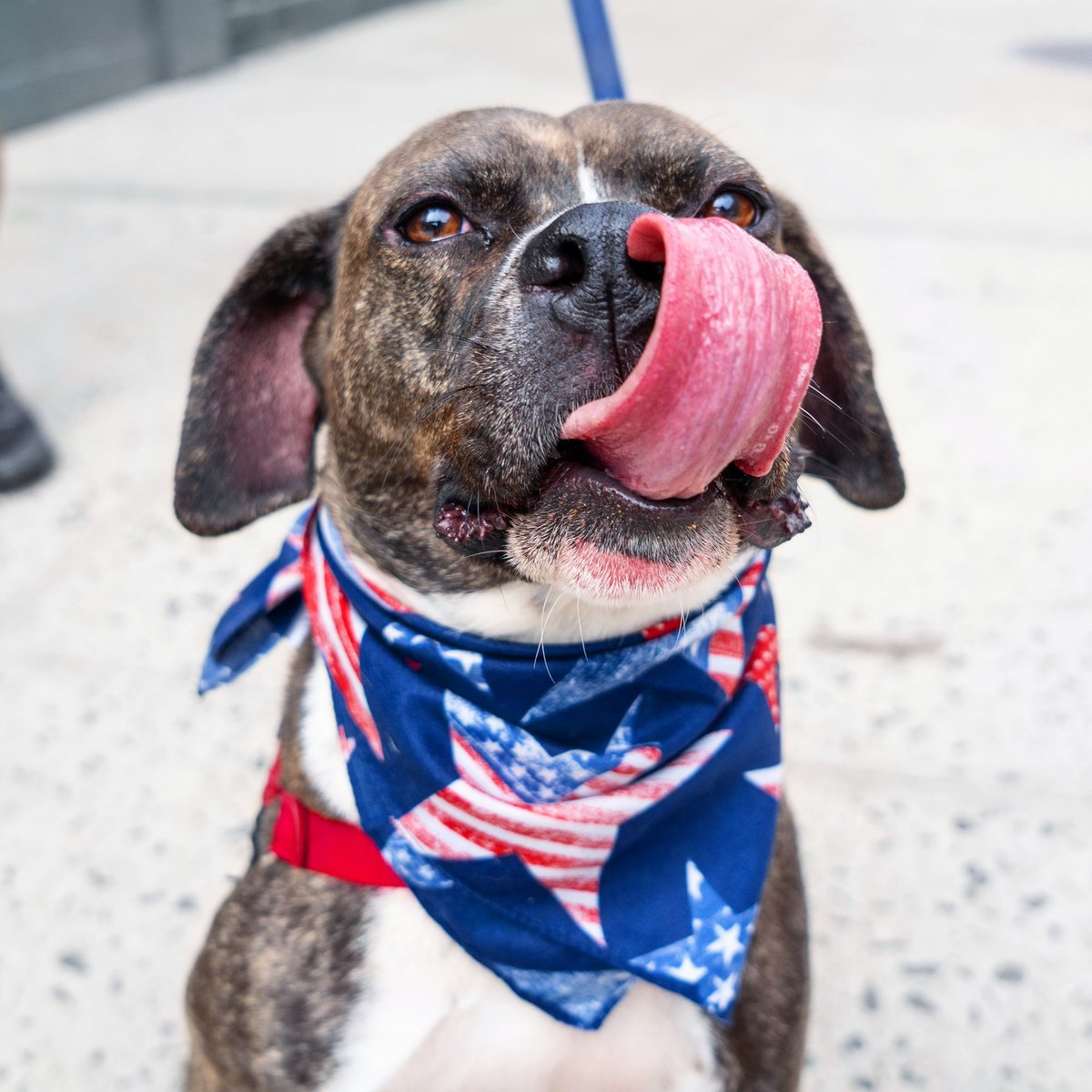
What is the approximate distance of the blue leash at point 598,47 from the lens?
249cm

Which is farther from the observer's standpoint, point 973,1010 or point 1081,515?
point 1081,515

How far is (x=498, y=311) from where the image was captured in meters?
1.73

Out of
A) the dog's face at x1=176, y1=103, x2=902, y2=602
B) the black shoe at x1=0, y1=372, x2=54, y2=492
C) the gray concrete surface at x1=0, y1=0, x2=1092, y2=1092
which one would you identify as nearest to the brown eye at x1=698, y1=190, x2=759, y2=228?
the dog's face at x1=176, y1=103, x2=902, y2=602

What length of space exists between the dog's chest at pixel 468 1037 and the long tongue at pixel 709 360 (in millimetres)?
940

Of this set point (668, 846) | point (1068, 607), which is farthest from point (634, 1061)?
point (1068, 607)

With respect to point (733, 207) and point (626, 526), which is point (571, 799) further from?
point (733, 207)

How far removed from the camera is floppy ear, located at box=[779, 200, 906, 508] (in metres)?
2.26

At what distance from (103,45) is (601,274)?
27.1 feet

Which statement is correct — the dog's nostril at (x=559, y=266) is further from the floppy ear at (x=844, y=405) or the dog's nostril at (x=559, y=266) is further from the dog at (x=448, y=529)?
the floppy ear at (x=844, y=405)

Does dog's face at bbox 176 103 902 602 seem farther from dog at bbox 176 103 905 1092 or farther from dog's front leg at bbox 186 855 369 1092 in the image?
dog's front leg at bbox 186 855 369 1092

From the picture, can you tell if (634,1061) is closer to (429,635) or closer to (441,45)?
(429,635)

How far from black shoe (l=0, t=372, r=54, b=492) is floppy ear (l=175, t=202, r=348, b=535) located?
2122 millimetres

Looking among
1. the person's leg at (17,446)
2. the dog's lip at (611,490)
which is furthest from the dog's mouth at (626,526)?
the person's leg at (17,446)

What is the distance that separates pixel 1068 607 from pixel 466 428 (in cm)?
259
